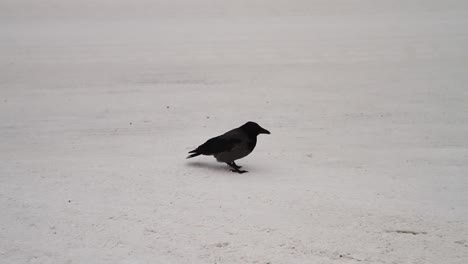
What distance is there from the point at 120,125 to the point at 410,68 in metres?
6.66

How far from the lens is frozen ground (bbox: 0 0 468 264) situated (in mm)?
3971

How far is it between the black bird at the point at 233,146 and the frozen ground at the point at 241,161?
0.55 feet

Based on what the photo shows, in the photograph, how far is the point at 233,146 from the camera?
5.37m

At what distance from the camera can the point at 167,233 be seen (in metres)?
4.05

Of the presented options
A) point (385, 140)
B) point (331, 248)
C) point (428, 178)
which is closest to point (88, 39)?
point (385, 140)

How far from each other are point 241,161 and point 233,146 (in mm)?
589

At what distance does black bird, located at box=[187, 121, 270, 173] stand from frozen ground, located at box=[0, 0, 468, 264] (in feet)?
Result: 0.55

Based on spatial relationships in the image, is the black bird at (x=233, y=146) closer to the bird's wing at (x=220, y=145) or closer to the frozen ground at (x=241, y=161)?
the bird's wing at (x=220, y=145)

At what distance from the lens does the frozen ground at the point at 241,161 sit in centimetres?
397

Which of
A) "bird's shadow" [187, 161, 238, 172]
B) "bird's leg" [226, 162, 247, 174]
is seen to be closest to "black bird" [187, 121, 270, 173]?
"bird's leg" [226, 162, 247, 174]

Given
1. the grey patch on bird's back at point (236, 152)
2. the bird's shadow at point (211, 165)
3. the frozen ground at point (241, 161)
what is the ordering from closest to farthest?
the frozen ground at point (241, 161)
the grey patch on bird's back at point (236, 152)
the bird's shadow at point (211, 165)

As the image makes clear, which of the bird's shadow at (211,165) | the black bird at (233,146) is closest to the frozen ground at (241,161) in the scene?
the bird's shadow at (211,165)

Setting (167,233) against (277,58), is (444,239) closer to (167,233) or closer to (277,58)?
(167,233)

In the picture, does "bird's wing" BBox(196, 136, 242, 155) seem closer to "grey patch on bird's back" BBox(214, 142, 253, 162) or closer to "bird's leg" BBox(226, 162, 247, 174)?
"grey patch on bird's back" BBox(214, 142, 253, 162)
